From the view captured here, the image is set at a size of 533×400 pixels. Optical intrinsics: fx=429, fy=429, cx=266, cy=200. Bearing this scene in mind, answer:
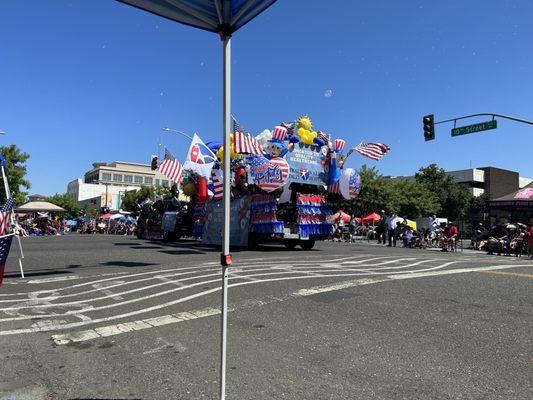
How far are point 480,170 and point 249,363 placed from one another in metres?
78.2

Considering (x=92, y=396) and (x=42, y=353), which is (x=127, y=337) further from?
(x=92, y=396)

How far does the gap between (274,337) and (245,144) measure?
10496mm

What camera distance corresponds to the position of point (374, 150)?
16.3 m

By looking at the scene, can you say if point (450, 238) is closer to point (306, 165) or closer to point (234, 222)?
point (306, 165)

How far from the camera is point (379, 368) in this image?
3807 millimetres

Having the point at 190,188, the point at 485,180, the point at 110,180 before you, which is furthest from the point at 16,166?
the point at 110,180

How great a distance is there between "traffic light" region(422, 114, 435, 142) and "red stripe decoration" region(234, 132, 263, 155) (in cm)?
1256

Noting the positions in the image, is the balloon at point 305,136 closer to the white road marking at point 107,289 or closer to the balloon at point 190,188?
the balloon at point 190,188

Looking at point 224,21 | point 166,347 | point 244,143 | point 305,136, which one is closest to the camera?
point 224,21

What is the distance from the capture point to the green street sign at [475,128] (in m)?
20.3

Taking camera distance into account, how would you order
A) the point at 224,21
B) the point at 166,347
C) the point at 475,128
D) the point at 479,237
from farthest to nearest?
the point at 479,237 < the point at 475,128 < the point at 166,347 < the point at 224,21

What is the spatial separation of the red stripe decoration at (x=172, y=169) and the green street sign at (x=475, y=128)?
13726mm

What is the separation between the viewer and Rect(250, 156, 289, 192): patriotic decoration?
47.9 ft

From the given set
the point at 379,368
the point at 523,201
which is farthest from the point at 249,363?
the point at 523,201
